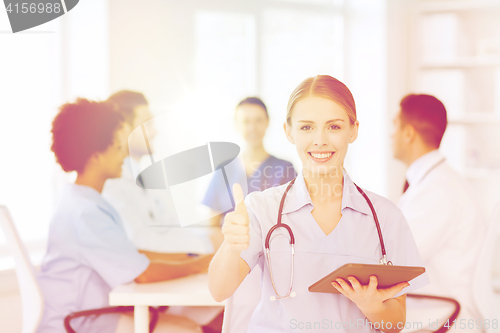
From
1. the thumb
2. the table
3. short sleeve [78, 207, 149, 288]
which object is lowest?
the table

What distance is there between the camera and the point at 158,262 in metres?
1.46

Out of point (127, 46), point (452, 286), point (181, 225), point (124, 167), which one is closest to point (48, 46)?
point (127, 46)

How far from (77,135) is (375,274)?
1.07 m

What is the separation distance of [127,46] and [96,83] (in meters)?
0.25

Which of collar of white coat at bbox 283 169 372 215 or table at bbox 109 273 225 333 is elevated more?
collar of white coat at bbox 283 169 372 215

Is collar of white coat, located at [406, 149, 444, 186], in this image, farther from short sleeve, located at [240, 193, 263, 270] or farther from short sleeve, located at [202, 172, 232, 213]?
short sleeve, located at [240, 193, 263, 270]

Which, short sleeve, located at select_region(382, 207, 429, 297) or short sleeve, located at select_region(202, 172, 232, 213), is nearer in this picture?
short sleeve, located at select_region(382, 207, 429, 297)

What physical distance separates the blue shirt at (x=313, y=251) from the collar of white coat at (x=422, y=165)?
2.36 ft

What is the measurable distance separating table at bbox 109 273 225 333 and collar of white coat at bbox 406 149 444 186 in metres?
0.87

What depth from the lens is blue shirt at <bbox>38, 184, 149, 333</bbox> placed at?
4.72 ft

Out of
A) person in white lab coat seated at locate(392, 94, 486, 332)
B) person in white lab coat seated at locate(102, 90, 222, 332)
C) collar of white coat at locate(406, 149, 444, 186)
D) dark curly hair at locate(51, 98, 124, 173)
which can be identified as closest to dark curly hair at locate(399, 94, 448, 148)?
collar of white coat at locate(406, 149, 444, 186)

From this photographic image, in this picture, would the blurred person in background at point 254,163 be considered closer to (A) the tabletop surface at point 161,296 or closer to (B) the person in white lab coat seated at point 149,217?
(B) the person in white lab coat seated at point 149,217

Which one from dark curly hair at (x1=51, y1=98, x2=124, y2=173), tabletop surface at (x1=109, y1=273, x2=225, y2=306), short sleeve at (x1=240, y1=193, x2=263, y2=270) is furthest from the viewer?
dark curly hair at (x1=51, y1=98, x2=124, y2=173)

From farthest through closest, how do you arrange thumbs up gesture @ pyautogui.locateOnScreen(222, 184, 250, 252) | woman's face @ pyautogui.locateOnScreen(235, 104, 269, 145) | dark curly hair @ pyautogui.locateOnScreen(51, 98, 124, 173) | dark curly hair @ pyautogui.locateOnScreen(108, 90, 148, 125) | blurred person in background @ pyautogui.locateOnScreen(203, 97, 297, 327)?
woman's face @ pyautogui.locateOnScreen(235, 104, 269, 145), blurred person in background @ pyautogui.locateOnScreen(203, 97, 297, 327), dark curly hair @ pyautogui.locateOnScreen(108, 90, 148, 125), dark curly hair @ pyautogui.locateOnScreen(51, 98, 124, 173), thumbs up gesture @ pyautogui.locateOnScreen(222, 184, 250, 252)
